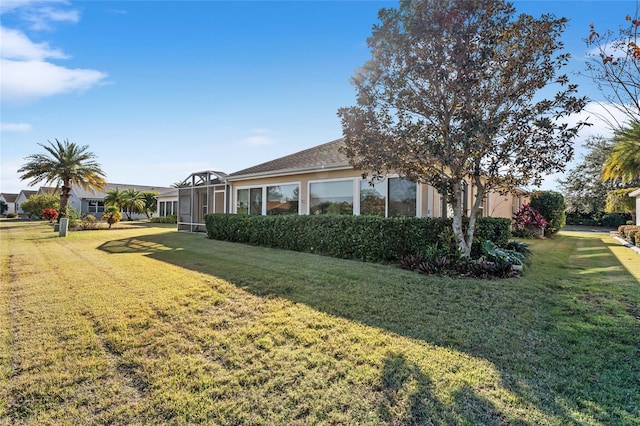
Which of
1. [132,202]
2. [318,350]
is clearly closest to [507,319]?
[318,350]

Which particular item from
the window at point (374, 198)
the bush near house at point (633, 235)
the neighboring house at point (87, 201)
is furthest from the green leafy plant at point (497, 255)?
the neighboring house at point (87, 201)

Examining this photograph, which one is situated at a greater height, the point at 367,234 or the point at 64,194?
the point at 64,194

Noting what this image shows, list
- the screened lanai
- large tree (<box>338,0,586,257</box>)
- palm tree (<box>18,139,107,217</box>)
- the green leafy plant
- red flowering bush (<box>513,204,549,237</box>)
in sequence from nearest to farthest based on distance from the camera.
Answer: large tree (<box>338,0,586,257</box>), the green leafy plant, red flowering bush (<box>513,204,549,237</box>), the screened lanai, palm tree (<box>18,139,107,217</box>)

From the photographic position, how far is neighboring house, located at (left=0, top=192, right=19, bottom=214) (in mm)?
61581

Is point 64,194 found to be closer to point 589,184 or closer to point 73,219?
point 73,219

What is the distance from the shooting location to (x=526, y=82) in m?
6.65

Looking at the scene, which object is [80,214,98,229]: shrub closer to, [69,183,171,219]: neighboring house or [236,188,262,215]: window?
[236,188,262,215]: window

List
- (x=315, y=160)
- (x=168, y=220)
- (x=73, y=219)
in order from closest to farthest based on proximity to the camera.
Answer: (x=315, y=160)
(x=73, y=219)
(x=168, y=220)

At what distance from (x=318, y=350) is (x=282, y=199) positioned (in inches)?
429

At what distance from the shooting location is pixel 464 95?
684 cm

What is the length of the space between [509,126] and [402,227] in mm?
3256

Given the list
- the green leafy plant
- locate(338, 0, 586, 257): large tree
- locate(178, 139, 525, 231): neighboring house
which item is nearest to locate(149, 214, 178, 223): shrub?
locate(178, 139, 525, 231): neighboring house

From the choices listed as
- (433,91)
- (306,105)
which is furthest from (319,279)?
(306,105)

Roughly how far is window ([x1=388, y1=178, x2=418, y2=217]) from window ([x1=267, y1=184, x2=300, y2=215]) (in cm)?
424
